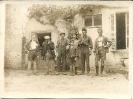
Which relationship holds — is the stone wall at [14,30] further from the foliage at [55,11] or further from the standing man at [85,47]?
the standing man at [85,47]

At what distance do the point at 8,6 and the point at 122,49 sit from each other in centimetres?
112

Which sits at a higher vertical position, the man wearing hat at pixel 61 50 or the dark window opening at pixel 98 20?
the dark window opening at pixel 98 20

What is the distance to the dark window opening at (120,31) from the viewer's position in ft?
7.72

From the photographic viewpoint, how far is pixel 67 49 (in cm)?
238

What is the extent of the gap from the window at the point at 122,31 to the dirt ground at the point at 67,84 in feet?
0.91

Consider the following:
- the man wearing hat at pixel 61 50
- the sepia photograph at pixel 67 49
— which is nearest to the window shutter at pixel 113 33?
the sepia photograph at pixel 67 49

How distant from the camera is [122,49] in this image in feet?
7.74

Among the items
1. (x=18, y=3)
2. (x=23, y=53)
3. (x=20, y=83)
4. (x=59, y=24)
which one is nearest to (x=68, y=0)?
(x=59, y=24)

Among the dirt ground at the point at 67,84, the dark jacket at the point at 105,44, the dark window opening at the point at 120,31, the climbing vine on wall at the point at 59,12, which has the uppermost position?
the climbing vine on wall at the point at 59,12

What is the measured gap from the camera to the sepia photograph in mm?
2361

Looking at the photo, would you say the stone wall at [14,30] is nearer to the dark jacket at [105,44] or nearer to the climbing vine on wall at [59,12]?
the climbing vine on wall at [59,12]

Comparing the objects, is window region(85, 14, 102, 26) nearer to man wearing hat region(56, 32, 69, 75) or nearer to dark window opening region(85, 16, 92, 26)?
dark window opening region(85, 16, 92, 26)

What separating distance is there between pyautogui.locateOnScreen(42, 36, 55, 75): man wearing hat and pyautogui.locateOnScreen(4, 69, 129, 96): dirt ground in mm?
73

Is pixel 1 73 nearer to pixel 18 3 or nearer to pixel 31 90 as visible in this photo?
pixel 31 90
